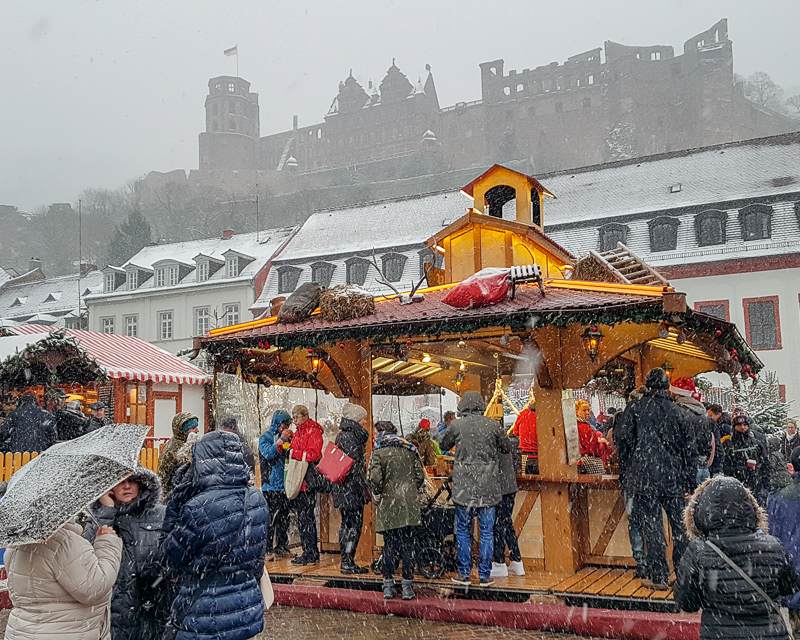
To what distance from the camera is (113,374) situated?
18281mm

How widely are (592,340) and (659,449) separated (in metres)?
1.35

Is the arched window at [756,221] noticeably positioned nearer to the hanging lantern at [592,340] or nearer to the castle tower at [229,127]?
the hanging lantern at [592,340]

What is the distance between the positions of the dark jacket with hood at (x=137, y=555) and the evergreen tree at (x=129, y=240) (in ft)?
184

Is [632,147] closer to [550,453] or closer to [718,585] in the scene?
[550,453]

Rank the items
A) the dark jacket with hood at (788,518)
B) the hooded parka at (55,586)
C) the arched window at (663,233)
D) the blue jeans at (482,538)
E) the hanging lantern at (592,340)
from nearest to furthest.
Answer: the hooded parka at (55,586)
the dark jacket with hood at (788,518)
the blue jeans at (482,538)
the hanging lantern at (592,340)
the arched window at (663,233)

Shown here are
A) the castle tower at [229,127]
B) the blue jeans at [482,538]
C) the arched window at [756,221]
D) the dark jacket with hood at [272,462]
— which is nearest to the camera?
the blue jeans at [482,538]

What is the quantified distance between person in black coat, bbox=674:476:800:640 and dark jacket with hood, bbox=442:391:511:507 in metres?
3.61

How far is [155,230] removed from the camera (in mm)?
79562

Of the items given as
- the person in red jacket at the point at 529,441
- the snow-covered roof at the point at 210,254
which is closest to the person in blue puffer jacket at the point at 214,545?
the person in red jacket at the point at 529,441

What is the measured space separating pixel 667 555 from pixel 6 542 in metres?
6.49

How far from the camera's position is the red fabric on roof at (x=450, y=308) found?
757 cm

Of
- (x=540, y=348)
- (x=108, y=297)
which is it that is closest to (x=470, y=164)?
(x=108, y=297)

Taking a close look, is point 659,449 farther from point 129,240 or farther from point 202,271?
point 129,240

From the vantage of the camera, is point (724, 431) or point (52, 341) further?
point (52, 341)
